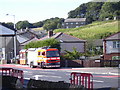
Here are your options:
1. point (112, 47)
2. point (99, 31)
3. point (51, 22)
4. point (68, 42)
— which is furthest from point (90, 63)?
point (99, 31)

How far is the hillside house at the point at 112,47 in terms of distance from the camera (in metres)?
51.4

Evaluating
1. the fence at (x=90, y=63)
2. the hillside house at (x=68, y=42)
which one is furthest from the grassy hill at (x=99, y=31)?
the fence at (x=90, y=63)

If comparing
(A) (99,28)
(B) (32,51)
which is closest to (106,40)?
(B) (32,51)

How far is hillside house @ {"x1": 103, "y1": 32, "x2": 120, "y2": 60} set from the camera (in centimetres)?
5138

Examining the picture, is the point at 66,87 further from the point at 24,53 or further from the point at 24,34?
the point at 24,34

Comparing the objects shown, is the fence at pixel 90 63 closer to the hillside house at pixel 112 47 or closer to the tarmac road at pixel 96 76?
the hillside house at pixel 112 47

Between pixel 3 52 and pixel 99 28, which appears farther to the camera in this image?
pixel 99 28

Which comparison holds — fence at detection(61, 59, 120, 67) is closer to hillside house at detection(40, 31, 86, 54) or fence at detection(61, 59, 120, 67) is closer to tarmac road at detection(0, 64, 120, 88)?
tarmac road at detection(0, 64, 120, 88)

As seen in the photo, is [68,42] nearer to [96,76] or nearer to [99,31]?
[96,76]

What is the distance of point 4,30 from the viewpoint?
65.9 feet

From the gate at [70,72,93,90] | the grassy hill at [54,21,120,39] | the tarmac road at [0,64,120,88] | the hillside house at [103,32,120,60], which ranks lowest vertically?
the tarmac road at [0,64,120,88]

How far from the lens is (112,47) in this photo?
51.7 metres

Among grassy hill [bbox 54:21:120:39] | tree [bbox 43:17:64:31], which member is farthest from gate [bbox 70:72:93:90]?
grassy hill [bbox 54:21:120:39]

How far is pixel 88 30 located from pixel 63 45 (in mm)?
41787
